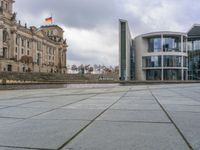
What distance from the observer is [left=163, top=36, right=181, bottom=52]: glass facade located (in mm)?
65062

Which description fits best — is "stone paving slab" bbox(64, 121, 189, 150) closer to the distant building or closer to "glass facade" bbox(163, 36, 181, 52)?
the distant building

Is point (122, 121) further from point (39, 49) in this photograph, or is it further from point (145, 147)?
point (39, 49)

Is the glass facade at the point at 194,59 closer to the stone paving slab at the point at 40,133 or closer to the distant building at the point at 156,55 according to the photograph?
the distant building at the point at 156,55

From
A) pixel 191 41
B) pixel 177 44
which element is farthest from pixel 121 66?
pixel 191 41

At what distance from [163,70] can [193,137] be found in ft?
208

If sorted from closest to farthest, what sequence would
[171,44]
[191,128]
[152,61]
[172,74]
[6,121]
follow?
1. [191,128]
2. [6,121]
3. [172,74]
4. [171,44]
5. [152,61]

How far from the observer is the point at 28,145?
3422mm

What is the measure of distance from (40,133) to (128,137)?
63.7 inches

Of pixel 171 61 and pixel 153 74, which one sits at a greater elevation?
pixel 171 61

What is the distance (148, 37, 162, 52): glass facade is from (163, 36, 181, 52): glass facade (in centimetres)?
146

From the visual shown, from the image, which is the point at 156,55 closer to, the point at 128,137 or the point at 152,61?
the point at 152,61

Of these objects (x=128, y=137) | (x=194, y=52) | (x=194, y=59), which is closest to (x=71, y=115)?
(x=128, y=137)

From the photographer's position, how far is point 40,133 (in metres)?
4.13

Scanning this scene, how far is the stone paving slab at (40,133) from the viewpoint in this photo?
3.52m
